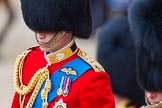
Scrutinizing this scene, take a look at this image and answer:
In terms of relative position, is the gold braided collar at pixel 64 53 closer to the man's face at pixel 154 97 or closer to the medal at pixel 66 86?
the medal at pixel 66 86

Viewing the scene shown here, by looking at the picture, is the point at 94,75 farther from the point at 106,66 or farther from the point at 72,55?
the point at 106,66

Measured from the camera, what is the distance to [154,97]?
240cm

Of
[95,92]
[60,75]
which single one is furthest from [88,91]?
[60,75]

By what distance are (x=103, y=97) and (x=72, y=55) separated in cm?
18

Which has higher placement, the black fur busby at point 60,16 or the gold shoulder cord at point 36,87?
the black fur busby at point 60,16

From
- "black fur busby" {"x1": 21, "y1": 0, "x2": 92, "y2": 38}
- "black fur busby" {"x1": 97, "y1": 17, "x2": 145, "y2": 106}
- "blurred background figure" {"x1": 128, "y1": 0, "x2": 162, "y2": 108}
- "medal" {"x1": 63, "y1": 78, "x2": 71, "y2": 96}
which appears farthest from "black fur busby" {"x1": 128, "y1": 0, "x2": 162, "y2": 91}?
"black fur busby" {"x1": 97, "y1": 17, "x2": 145, "y2": 106}

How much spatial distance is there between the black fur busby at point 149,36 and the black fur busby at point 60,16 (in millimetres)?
177

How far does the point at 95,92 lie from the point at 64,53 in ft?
0.54

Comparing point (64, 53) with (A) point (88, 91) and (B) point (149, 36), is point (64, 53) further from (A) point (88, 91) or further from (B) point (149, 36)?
(B) point (149, 36)

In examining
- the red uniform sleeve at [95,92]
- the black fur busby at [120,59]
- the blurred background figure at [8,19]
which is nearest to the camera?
the red uniform sleeve at [95,92]

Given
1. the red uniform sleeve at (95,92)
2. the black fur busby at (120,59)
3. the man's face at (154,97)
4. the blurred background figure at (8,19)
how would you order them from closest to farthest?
the red uniform sleeve at (95,92) < the man's face at (154,97) < the black fur busby at (120,59) < the blurred background figure at (8,19)

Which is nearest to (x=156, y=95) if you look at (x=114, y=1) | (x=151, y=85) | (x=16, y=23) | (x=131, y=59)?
(x=151, y=85)

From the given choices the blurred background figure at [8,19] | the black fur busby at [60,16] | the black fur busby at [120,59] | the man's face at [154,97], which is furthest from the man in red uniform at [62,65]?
the blurred background figure at [8,19]

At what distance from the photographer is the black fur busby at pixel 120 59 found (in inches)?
126
